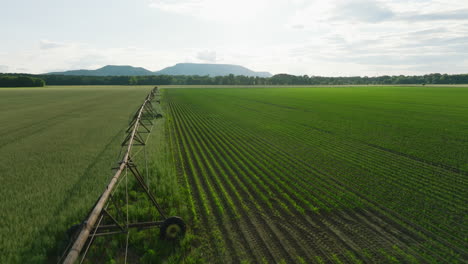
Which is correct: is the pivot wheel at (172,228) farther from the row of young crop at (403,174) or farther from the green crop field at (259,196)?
the row of young crop at (403,174)

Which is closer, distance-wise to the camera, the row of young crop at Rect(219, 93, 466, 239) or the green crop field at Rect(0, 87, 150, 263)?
the green crop field at Rect(0, 87, 150, 263)

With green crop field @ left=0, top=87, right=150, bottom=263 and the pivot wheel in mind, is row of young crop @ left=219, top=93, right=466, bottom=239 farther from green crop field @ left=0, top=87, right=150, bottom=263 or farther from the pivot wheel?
green crop field @ left=0, top=87, right=150, bottom=263

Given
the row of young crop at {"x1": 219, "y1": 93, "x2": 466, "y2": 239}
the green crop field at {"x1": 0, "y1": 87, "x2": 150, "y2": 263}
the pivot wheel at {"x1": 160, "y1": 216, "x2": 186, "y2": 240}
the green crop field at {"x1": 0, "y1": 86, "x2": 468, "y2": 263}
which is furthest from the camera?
the row of young crop at {"x1": 219, "y1": 93, "x2": 466, "y2": 239}

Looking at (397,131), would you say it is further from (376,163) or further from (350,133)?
(376,163)

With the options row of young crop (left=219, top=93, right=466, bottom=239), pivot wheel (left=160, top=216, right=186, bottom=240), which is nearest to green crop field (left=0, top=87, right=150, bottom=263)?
pivot wheel (left=160, top=216, right=186, bottom=240)

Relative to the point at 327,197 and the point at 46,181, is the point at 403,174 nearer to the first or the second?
the point at 327,197

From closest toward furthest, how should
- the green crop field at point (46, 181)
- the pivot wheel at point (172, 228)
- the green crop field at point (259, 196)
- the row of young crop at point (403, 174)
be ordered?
the green crop field at point (259, 196), the green crop field at point (46, 181), the pivot wheel at point (172, 228), the row of young crop at point (403, 174)

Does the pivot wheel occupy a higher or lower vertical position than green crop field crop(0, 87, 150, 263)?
higher

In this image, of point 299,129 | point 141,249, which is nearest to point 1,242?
point 141,249

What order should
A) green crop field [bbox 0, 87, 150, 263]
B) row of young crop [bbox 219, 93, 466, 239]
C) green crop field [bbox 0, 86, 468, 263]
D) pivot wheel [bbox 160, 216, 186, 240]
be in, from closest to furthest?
green crop field [bbox 0, 86, 468, 263]
green crop field [bbox 0, 87, 150, 263]
pivot wheel [bbox 160, 216, 186, 240]
row of young crop [bbox 219, 93, 466, 239]

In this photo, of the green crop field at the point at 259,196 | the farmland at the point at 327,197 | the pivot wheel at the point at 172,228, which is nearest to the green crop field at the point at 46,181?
the green crop field at the point at 259,196
